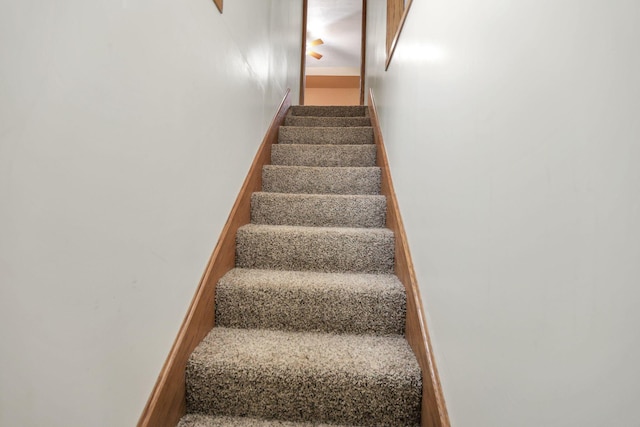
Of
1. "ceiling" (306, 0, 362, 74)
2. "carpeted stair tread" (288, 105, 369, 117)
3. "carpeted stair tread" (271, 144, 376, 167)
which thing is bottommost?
"carpeted stair tread" (271, 144, 376, 167)

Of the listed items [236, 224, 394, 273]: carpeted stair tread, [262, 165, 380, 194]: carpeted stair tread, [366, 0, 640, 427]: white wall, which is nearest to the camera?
[366, 0, 640, 427]: white wall

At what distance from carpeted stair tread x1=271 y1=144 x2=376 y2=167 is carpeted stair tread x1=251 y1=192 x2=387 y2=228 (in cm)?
50

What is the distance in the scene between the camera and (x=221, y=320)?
1.20 metres

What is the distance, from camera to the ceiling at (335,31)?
434 cm

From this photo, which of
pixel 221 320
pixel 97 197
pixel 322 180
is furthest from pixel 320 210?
pixel 97 197

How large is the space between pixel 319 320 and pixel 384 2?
83.2 inches

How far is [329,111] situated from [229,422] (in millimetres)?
2631

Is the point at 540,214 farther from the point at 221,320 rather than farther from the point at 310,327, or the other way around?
the point at 221,320

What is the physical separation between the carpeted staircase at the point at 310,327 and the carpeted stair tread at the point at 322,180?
12 mm

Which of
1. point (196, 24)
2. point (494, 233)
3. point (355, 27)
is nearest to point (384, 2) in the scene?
point (196, 24)

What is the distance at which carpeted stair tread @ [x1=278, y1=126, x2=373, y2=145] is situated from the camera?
2.39 metres

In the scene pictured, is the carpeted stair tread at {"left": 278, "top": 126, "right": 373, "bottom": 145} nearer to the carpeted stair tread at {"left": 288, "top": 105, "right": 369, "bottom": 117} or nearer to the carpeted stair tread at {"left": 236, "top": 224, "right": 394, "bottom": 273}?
the carpeted stair tread at {"left": 288, "top": 105, "right": 369, "bottom": 117}

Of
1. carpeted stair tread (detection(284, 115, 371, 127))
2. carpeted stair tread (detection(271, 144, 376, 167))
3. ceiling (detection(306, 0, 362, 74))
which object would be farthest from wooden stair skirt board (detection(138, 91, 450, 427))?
ceiling (detection(306, 0, 362, 74))

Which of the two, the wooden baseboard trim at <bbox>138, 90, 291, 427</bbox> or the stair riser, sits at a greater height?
the wooden baseboard trim at <bbox>138, 90, 291, 427</bbox>
